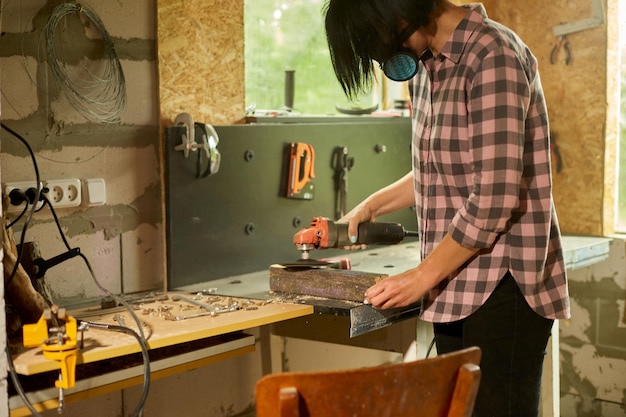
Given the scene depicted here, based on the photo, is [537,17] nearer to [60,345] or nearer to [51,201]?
[51,201]

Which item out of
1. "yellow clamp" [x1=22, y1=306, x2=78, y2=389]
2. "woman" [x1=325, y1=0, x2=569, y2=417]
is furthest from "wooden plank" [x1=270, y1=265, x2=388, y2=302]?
"yellow clamp" [x1=22, y1=306, x2=78, y2=389]

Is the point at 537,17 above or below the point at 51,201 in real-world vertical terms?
above

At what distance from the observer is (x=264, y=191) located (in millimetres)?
2574

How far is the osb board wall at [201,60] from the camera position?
232 cm

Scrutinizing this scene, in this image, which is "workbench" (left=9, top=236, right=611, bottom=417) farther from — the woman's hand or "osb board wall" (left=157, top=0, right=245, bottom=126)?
"osb board wall" (left=157, top=0, right=245, bottom=126)

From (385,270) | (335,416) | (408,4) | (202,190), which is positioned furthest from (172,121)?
(335,416)

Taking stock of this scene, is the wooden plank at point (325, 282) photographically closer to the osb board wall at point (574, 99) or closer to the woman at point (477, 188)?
the woman at point (477, 188)

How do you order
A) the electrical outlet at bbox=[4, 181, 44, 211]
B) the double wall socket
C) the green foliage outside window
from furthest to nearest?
the green foliage outside window < the double wall socket < the electrical outlet at bbox=[4, 181, 44, 211]

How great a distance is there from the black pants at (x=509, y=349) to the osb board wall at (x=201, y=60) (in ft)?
3.59

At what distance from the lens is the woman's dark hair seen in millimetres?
1683

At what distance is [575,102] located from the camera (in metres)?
3.27

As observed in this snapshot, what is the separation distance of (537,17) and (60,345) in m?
2.54

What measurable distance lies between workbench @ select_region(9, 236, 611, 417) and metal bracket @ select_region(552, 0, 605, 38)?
1.29 metres

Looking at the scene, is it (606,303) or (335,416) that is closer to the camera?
(335,416)
